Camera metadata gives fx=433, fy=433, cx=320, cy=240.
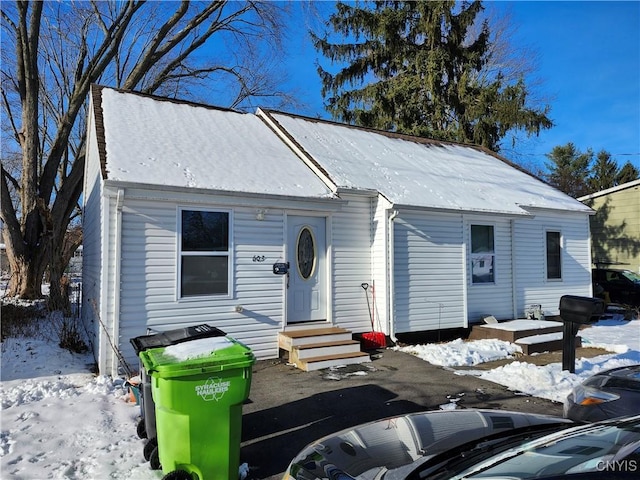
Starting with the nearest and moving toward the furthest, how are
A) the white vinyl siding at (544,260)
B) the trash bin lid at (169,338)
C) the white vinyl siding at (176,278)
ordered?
the trash bin lid at (169,338) < the white vinyl siding at (176,278) < the white vinyl siding at (544,260)

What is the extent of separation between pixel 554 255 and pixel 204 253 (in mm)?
9797

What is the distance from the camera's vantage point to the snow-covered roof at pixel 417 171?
379 inches

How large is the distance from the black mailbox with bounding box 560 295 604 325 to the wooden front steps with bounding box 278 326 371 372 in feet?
10.9

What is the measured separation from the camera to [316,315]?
8609mm

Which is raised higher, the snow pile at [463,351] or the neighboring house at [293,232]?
the neighboring house at [293,232]

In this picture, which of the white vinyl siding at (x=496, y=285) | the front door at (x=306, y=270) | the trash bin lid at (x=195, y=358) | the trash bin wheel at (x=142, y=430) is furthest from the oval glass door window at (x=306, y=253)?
the trash bin lid at (x=195, y=358)

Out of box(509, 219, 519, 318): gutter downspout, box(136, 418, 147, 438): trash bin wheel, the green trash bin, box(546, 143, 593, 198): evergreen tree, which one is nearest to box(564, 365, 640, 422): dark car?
the green trash bin

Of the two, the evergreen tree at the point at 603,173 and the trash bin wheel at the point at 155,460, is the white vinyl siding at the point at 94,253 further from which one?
the evergreen tree at the point at 603,173

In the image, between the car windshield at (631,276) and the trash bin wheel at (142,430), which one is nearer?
the trash bin wheel at (142,430)

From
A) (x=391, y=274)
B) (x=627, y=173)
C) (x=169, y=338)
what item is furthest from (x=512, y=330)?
(x=627, y=173)

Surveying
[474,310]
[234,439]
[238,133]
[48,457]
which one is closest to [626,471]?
[234,439]

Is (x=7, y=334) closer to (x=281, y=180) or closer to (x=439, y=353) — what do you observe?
(x=281, y=180)

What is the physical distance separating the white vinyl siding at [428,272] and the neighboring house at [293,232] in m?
0.03

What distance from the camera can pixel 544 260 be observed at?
462 inches
